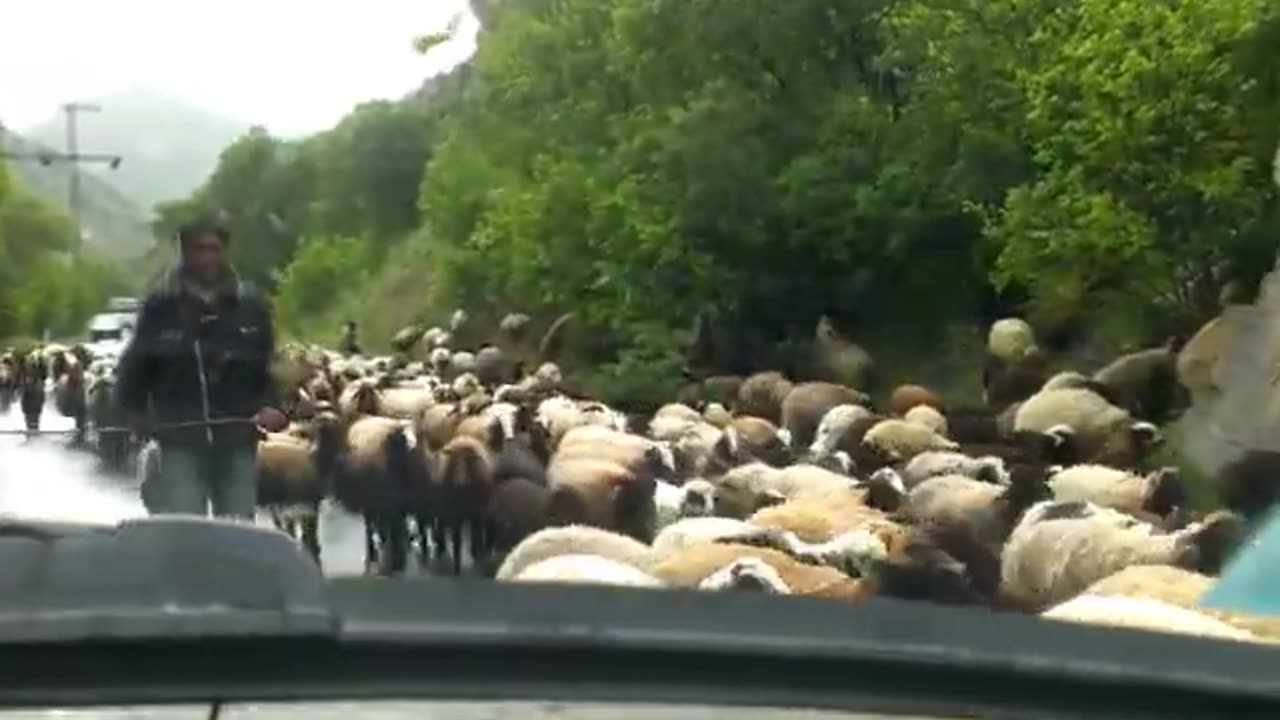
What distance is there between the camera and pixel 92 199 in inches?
116

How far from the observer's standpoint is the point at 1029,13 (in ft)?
15.5

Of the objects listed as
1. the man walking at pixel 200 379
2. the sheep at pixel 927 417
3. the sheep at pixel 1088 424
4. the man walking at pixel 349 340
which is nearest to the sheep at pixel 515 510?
the man walking at pixel 349 340

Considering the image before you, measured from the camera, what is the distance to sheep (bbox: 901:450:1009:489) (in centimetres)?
429

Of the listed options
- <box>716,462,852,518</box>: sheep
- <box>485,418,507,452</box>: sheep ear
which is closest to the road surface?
<box>485,418,507,452</box>: sheep ear

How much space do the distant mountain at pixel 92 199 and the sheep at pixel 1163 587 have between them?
142cm

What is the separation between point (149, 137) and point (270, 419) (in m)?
0.79

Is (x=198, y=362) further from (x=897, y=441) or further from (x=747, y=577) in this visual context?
(x=897, y=441)

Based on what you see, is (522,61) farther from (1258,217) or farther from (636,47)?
(1258,217)

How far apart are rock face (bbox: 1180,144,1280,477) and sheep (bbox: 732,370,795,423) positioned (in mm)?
875

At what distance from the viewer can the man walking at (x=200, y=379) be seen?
2.15 m

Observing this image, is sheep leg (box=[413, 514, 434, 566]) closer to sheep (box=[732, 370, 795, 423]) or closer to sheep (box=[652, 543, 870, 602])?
sheep (box=[652, 543, 870, 602])

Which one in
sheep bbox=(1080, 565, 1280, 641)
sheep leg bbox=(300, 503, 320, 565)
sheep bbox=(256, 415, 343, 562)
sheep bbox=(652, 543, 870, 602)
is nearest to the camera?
sheep bbox=(1080, 565, 1280, 641)

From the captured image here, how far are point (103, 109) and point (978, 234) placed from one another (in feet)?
6.82

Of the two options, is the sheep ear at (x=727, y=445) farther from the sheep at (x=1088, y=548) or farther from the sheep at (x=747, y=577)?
the sheep at (x=747, y=577)
